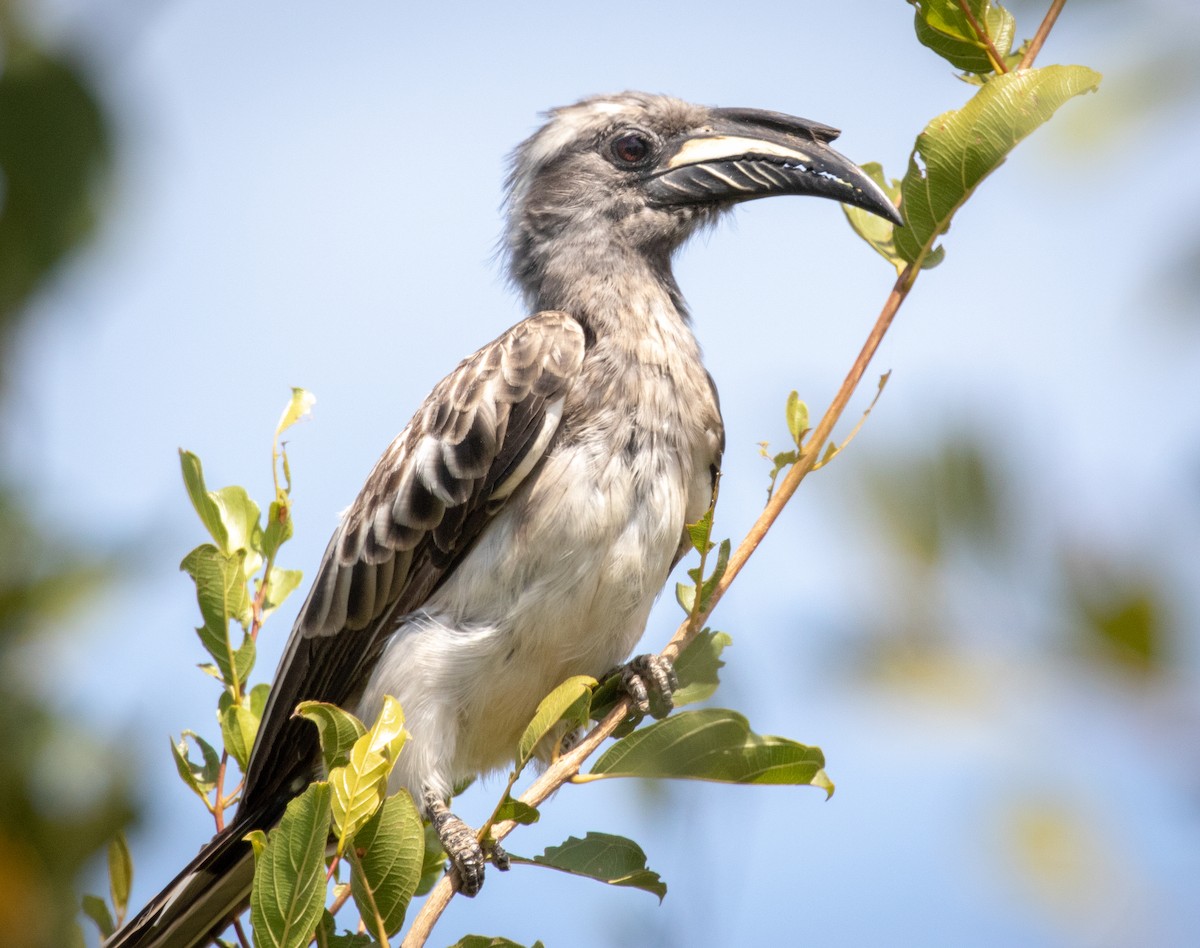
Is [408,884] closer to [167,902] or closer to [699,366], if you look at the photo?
[167,902]

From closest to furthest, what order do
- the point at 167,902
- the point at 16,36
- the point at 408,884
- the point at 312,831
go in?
1. the point at 16,36
2. the point at 312,831
3. the point at 408,884
4. the point at 167,902

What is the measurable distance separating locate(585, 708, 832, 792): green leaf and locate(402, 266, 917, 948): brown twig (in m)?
0.14

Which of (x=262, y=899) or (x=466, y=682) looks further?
(x=466, y=682)

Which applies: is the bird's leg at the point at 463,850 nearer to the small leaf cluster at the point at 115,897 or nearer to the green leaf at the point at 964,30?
the small leaf cluster at the point at 115,897

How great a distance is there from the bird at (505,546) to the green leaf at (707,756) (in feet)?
2.68

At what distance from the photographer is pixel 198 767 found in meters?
3.15

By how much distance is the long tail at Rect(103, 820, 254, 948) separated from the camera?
3.56 metres

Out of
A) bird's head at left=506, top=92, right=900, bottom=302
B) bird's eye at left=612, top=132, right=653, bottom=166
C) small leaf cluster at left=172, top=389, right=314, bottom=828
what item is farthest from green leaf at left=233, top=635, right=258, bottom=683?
bird's eye at left=612, top=132, right=653, bottom=166

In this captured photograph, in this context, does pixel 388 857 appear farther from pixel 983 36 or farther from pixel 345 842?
pixel 983 36

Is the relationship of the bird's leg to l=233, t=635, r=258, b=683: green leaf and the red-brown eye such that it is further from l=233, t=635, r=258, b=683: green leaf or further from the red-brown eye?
the red-brown eye

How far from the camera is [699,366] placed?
13.9 ft

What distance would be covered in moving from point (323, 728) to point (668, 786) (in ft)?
2.21

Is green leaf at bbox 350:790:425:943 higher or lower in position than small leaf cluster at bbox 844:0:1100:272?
lower

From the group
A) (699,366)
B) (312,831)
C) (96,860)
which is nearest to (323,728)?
(312,831)
